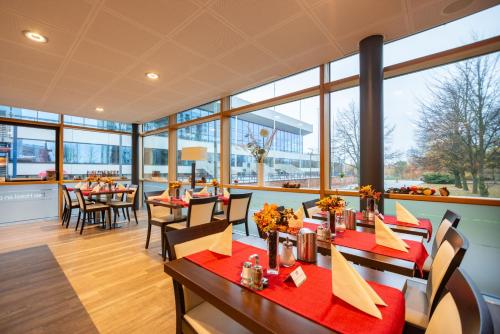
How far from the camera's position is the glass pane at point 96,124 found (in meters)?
6.64

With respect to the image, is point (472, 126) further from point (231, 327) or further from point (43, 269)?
point (43, 269)

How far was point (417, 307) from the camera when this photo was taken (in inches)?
52.4

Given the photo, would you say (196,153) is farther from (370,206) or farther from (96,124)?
(96,124)

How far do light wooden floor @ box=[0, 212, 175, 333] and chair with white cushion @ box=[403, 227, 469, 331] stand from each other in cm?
176

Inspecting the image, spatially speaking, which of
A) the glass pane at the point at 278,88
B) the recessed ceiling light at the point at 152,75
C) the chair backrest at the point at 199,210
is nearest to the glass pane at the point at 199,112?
the glass pane at the point at 278,88

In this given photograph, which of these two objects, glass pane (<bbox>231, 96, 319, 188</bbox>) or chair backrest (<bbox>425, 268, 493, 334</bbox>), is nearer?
chair backrest (<bbox>425, 268, 493, 334</bbox>)

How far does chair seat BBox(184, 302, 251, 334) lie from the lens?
3.97 ft

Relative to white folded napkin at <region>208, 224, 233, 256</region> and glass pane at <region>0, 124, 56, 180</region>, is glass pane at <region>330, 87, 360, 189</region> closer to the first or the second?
white folded napkin at <region>208, 224, 233, 256</region>

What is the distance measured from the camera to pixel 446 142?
2.82 meters

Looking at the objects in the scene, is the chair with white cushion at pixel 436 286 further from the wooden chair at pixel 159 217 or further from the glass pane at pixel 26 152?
the glass pane at pixel 26 152

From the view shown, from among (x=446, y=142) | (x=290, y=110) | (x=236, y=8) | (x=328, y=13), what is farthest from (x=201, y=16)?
(x=446, y=142)

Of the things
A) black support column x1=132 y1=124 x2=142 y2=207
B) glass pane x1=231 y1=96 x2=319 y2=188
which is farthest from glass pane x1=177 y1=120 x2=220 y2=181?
black support column x1=132 y1=124 x2=142 y2=207

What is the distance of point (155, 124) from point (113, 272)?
17.7 ft

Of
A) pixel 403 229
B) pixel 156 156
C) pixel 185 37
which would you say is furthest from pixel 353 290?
pixel 156 156
